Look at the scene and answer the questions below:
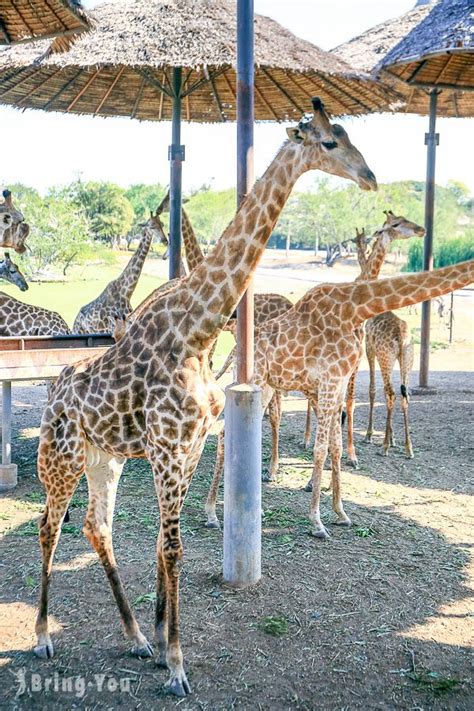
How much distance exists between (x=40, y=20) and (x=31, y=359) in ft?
10.9

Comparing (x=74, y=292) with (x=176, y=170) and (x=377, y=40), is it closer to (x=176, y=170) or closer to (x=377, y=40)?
(x=377, y=40)

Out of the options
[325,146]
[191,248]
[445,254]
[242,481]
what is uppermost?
[445,254]

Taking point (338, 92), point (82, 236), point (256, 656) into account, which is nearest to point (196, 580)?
point (256, 656)

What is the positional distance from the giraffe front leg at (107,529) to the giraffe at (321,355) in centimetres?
195

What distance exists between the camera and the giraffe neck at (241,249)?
13.9ft

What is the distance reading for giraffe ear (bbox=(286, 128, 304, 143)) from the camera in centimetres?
430

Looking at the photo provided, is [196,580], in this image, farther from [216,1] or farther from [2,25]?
[216,1]

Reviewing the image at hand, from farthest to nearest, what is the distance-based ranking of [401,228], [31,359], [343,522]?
[401,228] < [31,359] < [343,522]

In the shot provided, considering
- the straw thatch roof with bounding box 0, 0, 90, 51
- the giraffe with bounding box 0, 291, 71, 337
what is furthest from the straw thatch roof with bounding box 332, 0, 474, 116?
the giraffe with bounding box 0, 291, 71, 337

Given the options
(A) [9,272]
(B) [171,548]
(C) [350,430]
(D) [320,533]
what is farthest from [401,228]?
(B) [171,548]

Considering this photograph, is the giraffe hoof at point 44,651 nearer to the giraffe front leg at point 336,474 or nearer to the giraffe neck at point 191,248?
the giraffe front leg at point 336,474

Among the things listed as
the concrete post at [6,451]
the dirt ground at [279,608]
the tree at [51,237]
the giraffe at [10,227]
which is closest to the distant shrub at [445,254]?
the tree at [51,237]

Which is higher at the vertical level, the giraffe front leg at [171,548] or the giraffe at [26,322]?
the giraffe at [26,322]

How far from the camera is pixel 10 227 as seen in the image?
29.0ft
